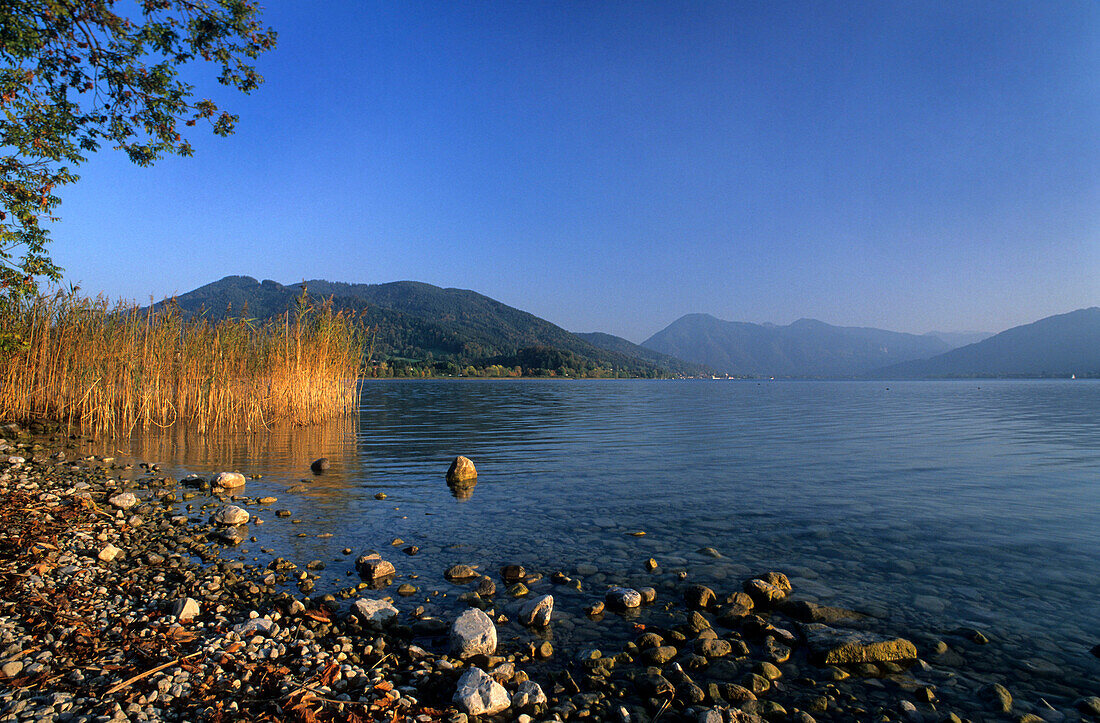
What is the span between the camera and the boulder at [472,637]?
5070mm

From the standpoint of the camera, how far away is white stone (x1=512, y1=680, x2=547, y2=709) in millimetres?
4344

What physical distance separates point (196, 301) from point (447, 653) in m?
232

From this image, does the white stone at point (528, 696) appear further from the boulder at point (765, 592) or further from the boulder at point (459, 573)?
the boulder at point (765, 592)

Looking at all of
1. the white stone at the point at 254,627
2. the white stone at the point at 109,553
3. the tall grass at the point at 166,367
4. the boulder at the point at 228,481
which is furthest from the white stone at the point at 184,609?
the tall grass at the point at 166,367

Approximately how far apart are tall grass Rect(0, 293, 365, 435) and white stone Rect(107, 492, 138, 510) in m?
10.8

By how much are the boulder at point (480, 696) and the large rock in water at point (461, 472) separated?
9264 mm

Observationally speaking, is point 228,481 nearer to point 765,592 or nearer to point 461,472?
point 461,472

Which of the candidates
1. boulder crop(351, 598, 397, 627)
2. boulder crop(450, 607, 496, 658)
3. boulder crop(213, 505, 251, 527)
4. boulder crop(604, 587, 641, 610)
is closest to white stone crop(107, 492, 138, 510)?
boulder crop(213, 505, 251, 527)

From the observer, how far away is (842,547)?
8.77 m

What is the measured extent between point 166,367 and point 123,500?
14.6m

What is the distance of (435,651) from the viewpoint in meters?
5.24

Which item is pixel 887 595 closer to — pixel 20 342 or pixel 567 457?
pixel 567 457

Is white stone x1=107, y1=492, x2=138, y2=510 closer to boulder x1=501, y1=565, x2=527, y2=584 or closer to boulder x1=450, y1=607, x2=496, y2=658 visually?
boulder x1=501, y1=565, x2=527, y2=584

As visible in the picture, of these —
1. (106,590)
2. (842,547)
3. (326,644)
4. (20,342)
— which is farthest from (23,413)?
(842,547)
